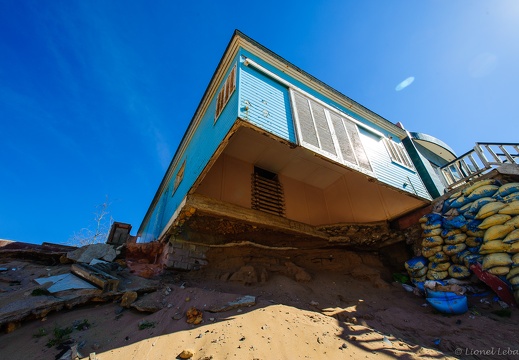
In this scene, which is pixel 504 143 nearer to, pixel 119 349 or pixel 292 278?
pixel 292 278

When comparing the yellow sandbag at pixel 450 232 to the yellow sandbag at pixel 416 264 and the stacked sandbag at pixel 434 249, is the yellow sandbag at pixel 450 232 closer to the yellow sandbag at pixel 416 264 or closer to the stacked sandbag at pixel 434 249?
the stacked sandbag at pixel 434 249

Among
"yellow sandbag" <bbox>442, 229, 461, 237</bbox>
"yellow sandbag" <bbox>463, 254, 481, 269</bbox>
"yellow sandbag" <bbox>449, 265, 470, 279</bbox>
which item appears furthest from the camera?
"yellow sandbag" <bbox>442, 229, 461, 237</bbox>

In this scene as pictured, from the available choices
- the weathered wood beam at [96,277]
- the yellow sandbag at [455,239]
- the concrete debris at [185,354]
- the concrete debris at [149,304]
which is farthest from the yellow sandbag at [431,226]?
the weathered wood beam at [96,277]

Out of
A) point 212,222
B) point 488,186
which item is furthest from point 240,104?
point 488,186

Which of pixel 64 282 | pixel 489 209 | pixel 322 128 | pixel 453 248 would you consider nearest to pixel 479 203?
pixel 489 209

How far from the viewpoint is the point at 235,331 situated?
335 cm

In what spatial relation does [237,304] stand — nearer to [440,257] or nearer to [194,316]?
[194,316]

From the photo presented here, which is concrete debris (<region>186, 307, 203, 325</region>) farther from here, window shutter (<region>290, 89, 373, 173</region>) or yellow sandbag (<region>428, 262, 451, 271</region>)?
yellow sandbag (<region>428, 262, 451, 271</region>)

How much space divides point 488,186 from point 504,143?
6.03 feet

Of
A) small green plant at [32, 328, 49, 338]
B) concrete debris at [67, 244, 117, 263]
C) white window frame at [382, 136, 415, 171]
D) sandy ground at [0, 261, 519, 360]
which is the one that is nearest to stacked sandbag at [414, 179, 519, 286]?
sandy ground at [0, 261, 519, 360]

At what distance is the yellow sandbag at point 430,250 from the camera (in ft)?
20.1

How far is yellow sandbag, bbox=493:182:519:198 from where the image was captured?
5.26m

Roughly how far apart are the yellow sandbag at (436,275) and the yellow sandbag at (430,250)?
1.38 feet

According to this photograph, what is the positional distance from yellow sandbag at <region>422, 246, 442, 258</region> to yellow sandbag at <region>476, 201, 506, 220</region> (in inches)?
46.7
